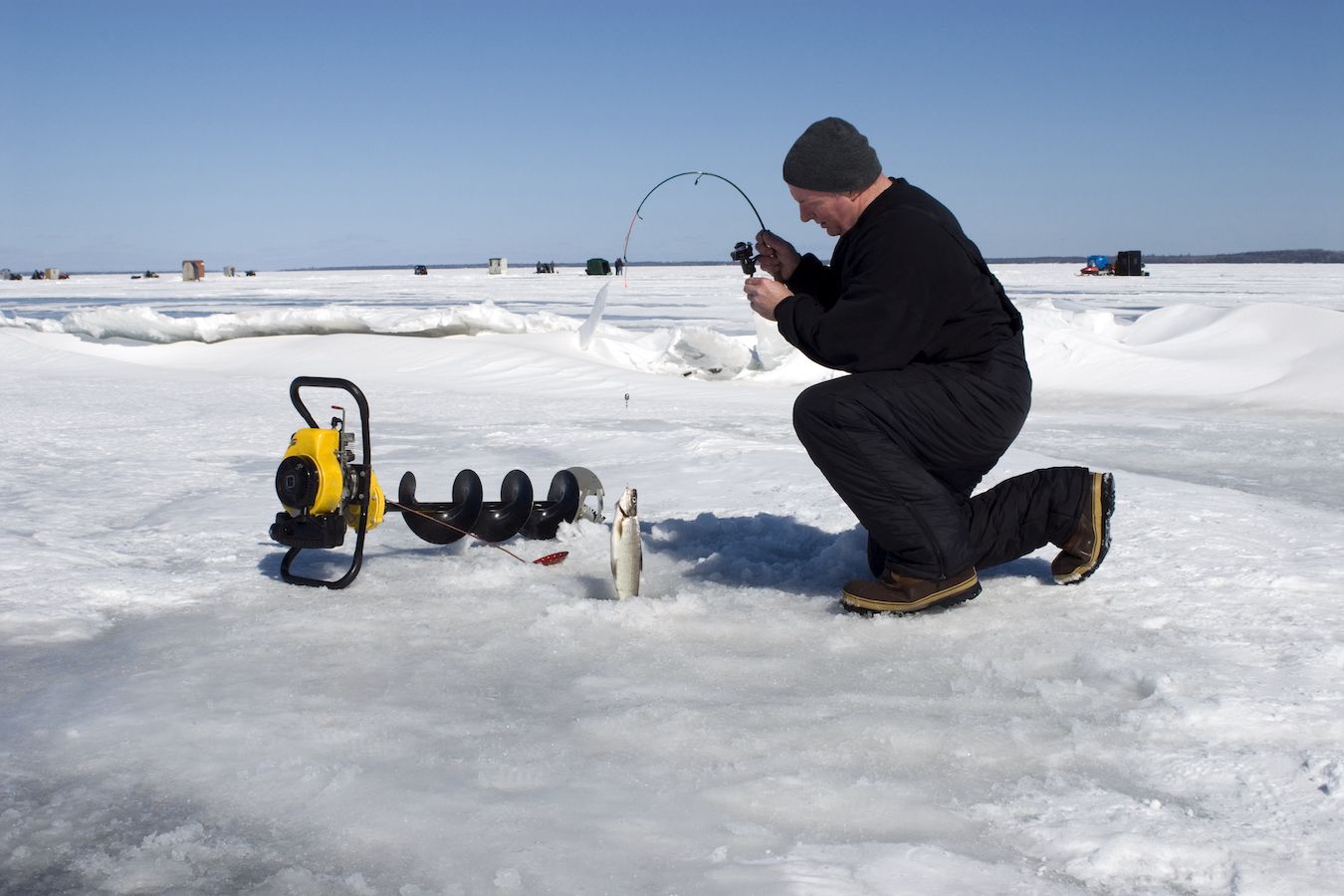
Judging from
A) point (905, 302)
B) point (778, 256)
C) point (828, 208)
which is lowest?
point (905, 302)

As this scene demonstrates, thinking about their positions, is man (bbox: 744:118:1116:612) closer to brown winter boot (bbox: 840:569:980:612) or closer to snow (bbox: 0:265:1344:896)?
brown winter boot (bbox: 840:569:980:612)

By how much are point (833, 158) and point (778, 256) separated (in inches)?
16.8

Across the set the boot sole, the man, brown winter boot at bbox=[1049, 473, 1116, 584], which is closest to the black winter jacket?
the man

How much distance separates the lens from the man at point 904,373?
8.29ft

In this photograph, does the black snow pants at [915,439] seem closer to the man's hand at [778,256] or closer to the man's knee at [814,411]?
the man's knee at [814,411]

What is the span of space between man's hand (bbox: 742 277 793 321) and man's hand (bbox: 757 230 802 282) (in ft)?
0.72

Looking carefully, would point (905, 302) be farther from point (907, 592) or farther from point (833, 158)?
point (907, 592)

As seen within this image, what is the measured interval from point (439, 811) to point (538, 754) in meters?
0.24

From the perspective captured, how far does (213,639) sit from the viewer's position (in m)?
2.54

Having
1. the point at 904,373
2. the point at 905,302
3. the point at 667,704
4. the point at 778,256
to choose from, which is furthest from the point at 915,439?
the point at 667,704

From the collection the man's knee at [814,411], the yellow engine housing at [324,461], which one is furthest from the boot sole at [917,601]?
the yellow engine housing at [324,461]

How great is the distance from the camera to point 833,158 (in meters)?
2.61

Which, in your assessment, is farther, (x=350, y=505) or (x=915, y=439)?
(x=350, y=505)

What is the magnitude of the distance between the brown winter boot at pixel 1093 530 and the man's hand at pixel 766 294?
2.92 feet
